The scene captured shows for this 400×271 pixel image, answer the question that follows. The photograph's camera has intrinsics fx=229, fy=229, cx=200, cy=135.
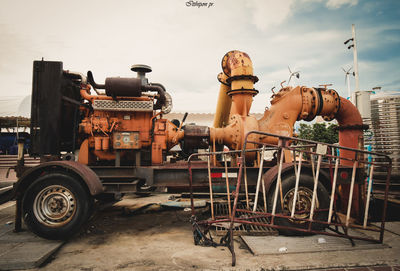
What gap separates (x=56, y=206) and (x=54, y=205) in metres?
0.04

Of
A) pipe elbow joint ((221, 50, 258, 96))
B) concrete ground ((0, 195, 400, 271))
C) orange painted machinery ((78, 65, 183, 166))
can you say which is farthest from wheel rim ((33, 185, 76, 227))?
pipe elbow joint ((221, 50, 258, 96))

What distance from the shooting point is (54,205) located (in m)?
4.05

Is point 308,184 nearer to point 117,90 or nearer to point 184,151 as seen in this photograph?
point 184,151

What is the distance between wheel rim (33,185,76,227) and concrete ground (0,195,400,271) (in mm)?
503

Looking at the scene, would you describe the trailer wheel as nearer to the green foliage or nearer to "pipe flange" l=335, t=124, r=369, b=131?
"pipe flange" l=335, t=124, r=369, b=131

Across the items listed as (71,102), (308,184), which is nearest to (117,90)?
(71,102)

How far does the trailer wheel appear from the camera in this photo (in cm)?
393

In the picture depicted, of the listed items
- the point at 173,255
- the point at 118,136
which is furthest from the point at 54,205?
the point at 173,255

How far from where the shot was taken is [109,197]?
5578mm

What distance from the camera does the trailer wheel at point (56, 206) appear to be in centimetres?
393

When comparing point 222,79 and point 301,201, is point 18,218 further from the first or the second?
point 222,79

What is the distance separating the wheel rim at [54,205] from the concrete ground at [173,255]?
503mm

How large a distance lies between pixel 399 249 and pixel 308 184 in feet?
5.06

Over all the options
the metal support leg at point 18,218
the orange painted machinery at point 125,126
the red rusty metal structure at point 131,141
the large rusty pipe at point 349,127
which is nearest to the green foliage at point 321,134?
the large rusty pipe at point 349,127
